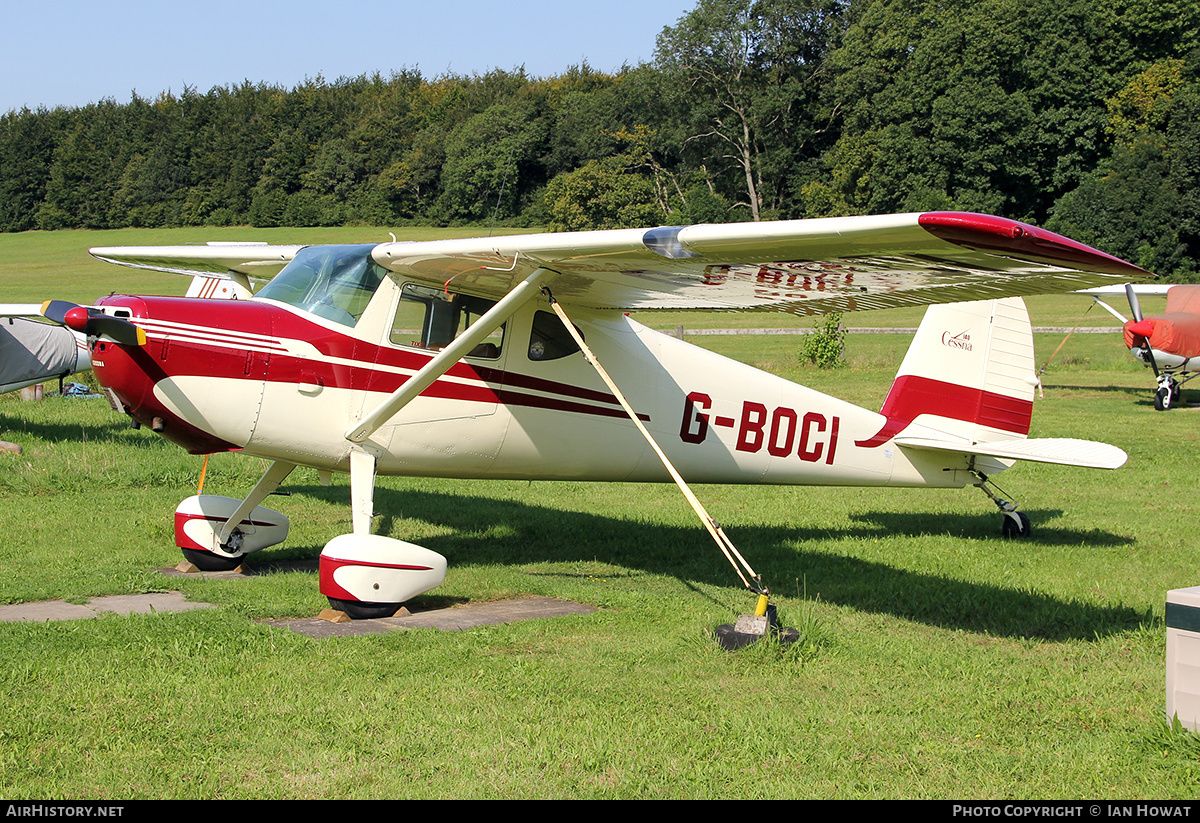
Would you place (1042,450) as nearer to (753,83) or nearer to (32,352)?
(32,352)

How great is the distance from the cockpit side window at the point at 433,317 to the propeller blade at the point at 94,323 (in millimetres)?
1728

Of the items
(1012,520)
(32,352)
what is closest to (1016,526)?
(1012,520)

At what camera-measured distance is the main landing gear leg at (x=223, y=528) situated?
7.91 metres

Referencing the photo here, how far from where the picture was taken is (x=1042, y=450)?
8250 millimetres

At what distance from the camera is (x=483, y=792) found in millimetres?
3818

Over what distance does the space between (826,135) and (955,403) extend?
203 ft

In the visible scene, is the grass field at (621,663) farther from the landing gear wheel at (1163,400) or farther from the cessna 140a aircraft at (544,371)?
the landing gear wheel at (1163,400)

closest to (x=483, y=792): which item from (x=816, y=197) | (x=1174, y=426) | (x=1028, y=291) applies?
(x=1028, y=291)

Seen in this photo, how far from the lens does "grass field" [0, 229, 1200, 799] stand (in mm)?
4027

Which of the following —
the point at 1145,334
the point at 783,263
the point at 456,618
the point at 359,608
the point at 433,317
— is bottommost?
the point at 456,618

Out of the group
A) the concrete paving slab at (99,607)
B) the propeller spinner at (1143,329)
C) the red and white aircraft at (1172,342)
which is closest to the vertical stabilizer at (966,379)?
the concrete paving slab at (99,607)

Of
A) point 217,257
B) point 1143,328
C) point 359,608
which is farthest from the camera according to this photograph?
point 1143,328

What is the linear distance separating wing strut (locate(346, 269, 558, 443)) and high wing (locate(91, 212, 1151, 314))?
167 mm

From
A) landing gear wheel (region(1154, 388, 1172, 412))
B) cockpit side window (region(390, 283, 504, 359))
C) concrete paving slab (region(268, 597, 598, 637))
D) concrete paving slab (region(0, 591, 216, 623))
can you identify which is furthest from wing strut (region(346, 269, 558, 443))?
landing gear wheel (region(1154, 388, 1172, 412))
